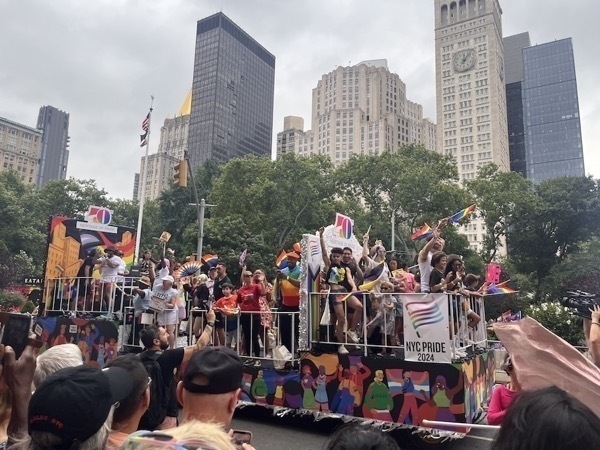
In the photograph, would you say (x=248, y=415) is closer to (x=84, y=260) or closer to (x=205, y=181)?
(x=84, y=260)

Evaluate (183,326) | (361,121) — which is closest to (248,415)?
(183,326)

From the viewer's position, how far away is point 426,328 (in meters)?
6.38

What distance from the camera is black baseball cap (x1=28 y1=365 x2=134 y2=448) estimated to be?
6.36 feet

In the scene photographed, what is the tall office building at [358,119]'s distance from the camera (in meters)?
113

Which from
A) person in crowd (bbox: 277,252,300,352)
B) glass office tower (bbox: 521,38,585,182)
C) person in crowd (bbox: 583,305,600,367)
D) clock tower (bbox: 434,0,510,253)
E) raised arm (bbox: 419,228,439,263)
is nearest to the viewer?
person in crowd (bbox: 583,305,600,367)

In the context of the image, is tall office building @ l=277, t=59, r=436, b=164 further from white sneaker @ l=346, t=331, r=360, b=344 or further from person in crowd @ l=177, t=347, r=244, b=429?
person in crowd @ l=177, t=347, r=244, b=429

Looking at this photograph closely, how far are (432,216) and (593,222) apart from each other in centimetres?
1460

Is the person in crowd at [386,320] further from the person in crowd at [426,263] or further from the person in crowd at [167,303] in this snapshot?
the person in crowd at [167,303]

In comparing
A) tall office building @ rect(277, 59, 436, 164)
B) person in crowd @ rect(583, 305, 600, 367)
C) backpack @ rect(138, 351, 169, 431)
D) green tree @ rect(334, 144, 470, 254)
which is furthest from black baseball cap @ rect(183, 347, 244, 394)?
tall office building @ rect(277, 59, 436, 164)

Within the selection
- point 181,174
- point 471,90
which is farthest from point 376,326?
point 471,90

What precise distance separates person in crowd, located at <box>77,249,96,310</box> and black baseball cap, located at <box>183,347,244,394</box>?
33.2 ft

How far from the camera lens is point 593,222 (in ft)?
125

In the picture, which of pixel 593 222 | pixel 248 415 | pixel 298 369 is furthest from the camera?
pixel 593 222

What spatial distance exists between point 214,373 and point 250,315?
6.18m
